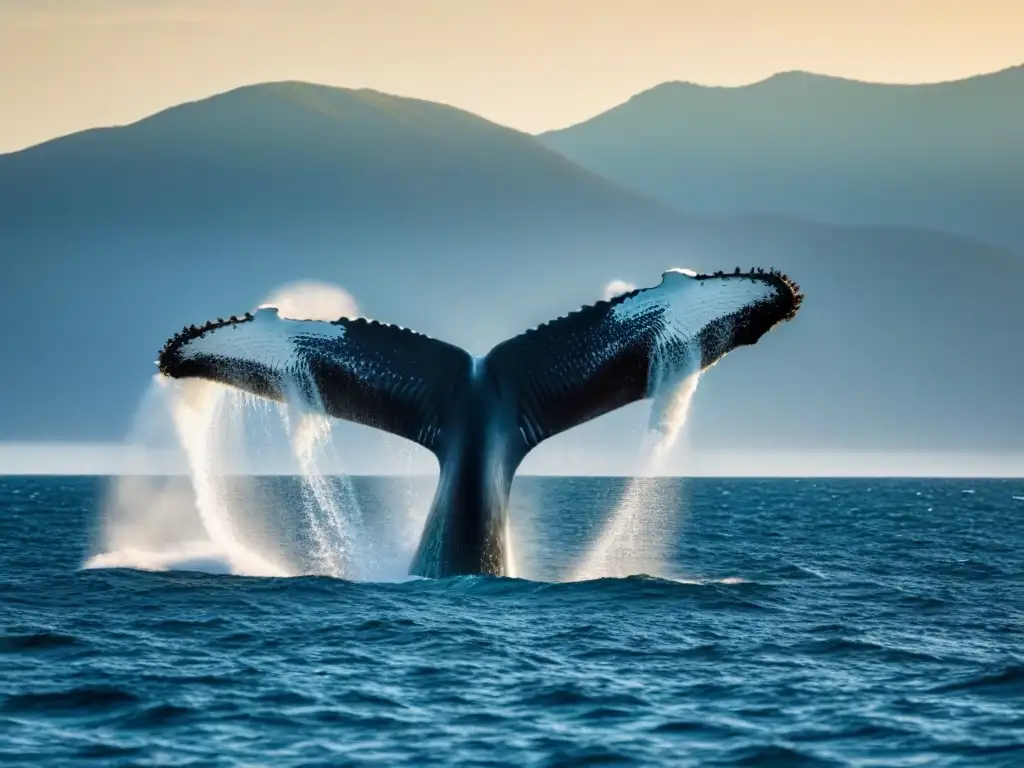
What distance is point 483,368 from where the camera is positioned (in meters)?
12.1

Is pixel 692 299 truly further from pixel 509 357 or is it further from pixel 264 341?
pixel 264 341

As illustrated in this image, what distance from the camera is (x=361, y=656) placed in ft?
36.2

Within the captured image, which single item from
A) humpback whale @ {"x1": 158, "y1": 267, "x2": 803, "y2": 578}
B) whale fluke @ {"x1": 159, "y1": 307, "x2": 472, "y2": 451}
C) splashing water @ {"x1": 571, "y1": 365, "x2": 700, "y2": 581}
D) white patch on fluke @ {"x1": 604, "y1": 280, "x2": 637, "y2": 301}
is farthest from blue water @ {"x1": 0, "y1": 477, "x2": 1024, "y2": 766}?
white patch on fluke @ {"x1": 604, "y1": 280, "x2": 637, "y2": 301}

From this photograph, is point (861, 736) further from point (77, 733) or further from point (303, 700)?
point (77, 733)

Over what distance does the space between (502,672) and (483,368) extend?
261cm

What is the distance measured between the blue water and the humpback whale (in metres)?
1.08

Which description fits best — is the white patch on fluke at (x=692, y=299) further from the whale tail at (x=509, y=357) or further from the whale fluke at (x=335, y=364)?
the whale fluke at (x=335, y=364)

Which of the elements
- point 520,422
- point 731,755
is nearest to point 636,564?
point 520,422

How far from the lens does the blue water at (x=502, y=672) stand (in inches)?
342

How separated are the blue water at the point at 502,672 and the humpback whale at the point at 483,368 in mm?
1082

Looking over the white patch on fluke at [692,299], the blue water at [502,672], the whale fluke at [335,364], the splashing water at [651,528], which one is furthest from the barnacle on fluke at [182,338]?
the splashing water at [651,528]

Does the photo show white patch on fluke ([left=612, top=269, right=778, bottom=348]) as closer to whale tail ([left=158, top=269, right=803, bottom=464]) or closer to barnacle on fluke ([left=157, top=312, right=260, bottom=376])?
whale tail ([left=158, top=269, right=803, bottom=464])

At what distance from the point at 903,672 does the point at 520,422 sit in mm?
3440

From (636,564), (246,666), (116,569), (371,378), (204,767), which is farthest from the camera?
(636,564)
